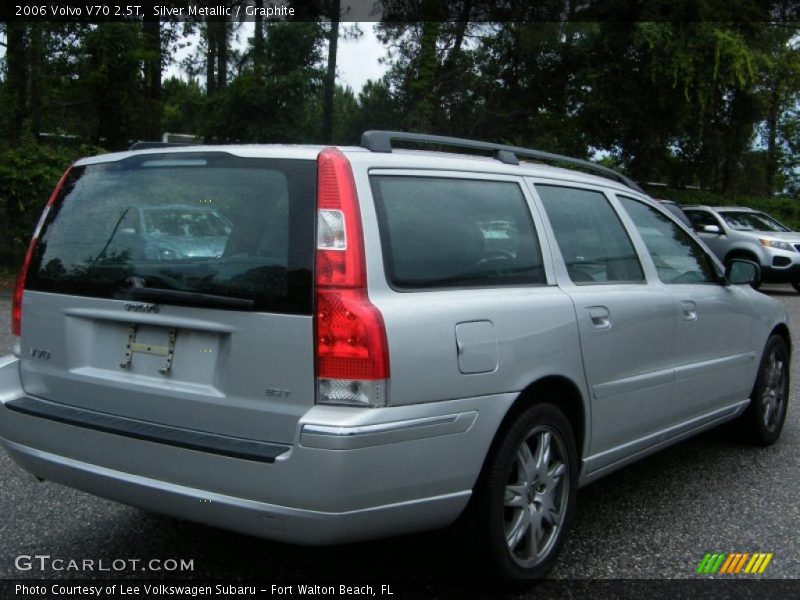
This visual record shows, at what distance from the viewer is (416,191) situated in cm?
321

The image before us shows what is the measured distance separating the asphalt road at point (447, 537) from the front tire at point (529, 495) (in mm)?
173

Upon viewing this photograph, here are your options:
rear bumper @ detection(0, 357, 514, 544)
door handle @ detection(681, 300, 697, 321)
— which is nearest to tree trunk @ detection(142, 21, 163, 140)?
door handle @ detection(681, 300, 697, 321)

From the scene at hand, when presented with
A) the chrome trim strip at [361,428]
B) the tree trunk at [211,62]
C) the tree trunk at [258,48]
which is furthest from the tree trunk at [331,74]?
the chrome trim strip at [361,428]

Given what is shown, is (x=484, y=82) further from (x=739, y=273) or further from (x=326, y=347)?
(x=326, y=347)

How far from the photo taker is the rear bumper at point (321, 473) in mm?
2719

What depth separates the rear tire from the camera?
18.0 ft

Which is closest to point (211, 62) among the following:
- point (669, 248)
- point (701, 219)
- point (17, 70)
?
point (17, 70)

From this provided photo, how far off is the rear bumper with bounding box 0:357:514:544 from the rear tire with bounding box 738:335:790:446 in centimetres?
293

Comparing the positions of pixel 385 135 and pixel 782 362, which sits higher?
pixel 385 135

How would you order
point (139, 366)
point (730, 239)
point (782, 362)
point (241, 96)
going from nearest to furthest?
1. point (139, 366)
2. point (782, 362)
3. point (730, 239)
4. point (241, 96)

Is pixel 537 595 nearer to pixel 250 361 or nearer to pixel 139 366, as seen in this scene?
pixel 250 361

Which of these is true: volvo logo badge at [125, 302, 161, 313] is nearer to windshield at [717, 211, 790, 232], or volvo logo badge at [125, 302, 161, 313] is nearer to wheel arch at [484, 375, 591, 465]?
wheel arch at [484, 375, 591, 465]

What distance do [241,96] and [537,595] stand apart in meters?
21.3

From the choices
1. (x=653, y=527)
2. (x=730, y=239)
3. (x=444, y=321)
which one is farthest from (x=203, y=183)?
(x=730, y=239)
